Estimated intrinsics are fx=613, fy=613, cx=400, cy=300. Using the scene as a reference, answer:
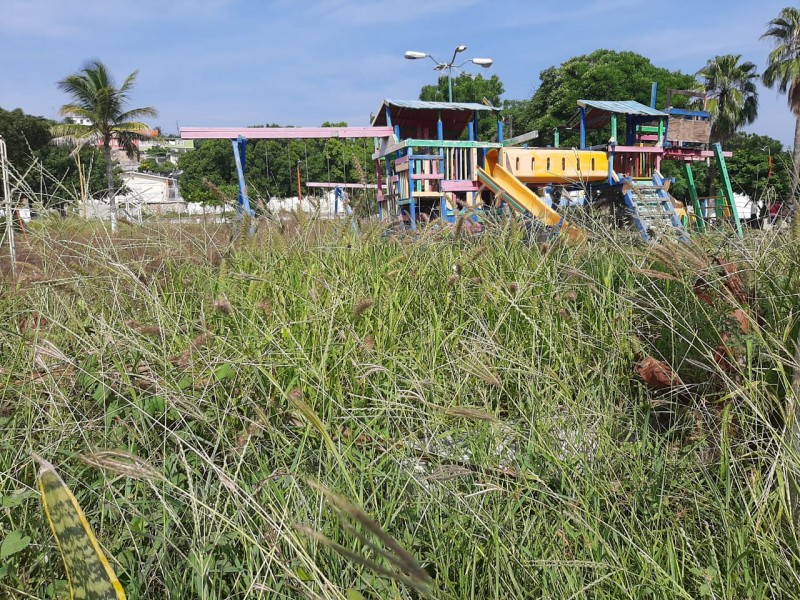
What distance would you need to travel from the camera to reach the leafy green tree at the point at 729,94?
33.6m

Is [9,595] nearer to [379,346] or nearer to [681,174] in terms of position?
[379,346]

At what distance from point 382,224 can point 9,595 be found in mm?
2807

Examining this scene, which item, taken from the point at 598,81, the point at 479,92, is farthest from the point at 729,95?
the point at 479,92

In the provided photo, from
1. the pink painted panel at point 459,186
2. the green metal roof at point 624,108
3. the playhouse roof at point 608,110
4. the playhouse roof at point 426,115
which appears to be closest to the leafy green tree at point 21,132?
the playhouse roof at point 426,115

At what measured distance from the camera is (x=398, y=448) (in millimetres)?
1632

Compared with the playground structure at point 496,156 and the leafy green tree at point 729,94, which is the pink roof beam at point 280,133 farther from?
the leafy green tree at point 729,94

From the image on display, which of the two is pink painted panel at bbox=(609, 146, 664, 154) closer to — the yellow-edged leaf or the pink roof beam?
the pink roof beam

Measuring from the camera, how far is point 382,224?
370cm

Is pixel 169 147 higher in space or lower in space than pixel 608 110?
higher

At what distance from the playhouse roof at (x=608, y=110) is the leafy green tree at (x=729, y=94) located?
24.4m

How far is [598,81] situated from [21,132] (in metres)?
32.1

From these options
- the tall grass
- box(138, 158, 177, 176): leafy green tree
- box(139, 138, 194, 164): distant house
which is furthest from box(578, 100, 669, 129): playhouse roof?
box(138, 158, 177, 176): leafy green tree

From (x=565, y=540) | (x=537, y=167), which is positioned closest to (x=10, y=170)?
(x=565, y=540)

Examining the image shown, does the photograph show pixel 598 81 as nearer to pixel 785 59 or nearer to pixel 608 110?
pixel 785 59
